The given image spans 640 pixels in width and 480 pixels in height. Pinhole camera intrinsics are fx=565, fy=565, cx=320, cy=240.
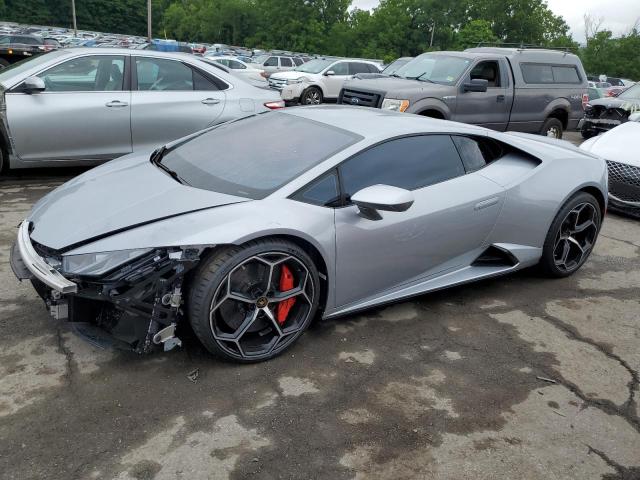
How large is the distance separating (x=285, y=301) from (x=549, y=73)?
8886 millimetres

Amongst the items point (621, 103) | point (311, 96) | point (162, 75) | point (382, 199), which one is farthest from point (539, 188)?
point (311, 96)

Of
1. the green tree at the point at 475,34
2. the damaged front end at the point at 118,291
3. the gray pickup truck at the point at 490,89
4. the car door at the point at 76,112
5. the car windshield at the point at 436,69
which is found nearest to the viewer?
the damaged front end at the point at 118,291

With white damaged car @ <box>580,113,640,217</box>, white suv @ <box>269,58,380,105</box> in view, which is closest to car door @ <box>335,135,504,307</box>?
white damaged car @ <box>580,113,640,217</box>

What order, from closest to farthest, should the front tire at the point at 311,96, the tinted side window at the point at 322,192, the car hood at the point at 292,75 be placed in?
the tinted side window at the point at 322,192, the front tire at the point at 311,96, the car hood at the point at 292,75

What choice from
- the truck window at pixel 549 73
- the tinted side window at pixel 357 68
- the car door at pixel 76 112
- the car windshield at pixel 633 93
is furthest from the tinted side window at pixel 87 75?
the tinted side window at pixel 357 68

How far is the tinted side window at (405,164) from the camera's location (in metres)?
3.25

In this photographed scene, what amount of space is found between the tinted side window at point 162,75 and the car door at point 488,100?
14.3 ft

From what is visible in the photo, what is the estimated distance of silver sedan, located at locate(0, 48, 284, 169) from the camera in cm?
561

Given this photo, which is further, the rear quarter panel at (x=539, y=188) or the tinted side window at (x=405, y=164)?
the rear quarter panel at (x=539, y=188)

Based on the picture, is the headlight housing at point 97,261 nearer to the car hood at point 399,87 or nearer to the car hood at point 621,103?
the car hood at point 399,87

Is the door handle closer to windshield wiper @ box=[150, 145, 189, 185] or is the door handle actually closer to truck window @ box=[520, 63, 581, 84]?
windshield wiper @ box=[150, 145, 189, 185]

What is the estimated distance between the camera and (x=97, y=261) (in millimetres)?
2598

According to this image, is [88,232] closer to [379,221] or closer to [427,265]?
[379,221]

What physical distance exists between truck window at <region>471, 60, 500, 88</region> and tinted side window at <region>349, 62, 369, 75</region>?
8.34 m
